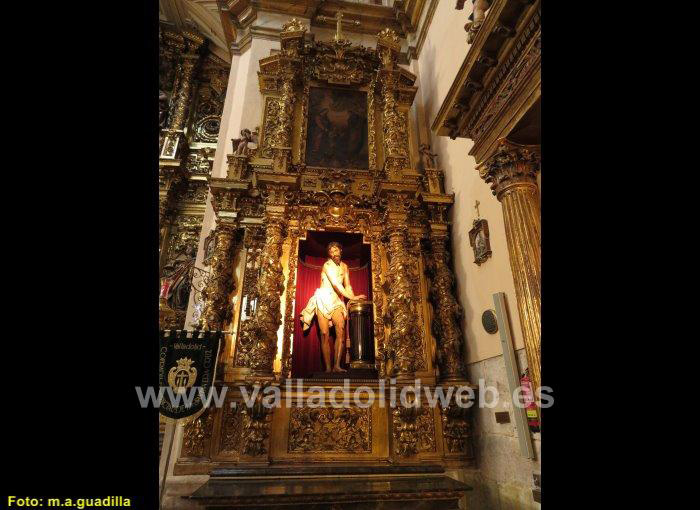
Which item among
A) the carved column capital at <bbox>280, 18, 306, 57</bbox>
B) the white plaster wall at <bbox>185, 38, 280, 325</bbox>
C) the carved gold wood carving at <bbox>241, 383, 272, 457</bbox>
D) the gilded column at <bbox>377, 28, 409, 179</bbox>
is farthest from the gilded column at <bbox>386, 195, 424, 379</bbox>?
the carved column capital at <bbox>280, 18, 306, 57</bbox>

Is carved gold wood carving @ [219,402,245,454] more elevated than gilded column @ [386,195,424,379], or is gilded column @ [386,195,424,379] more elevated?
gilded column @ [386,195,424,379]

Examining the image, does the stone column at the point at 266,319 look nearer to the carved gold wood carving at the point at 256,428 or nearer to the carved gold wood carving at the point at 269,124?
the carved gold wood carving at the point at 256,428

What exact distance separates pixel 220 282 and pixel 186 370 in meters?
1.54

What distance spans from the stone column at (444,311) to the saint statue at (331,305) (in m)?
1.18

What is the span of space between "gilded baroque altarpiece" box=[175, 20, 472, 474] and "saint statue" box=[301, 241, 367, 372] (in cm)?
38

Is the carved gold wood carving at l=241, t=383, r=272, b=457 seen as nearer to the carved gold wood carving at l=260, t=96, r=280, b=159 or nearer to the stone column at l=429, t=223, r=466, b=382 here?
the stone column at l=429, t=223, r=466, b=382

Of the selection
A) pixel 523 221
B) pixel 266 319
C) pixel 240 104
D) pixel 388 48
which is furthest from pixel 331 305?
pixel 388 48

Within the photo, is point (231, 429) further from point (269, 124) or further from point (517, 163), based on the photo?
point (269, 124)

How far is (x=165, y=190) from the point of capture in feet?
30.5

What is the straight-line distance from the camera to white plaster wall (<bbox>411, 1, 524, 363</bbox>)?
15.5 ft

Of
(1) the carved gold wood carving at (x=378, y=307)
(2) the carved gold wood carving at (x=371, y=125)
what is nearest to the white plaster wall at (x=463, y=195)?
(2) the carved gold wood carving at (x=371, y=125)

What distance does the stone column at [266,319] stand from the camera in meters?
5.03
